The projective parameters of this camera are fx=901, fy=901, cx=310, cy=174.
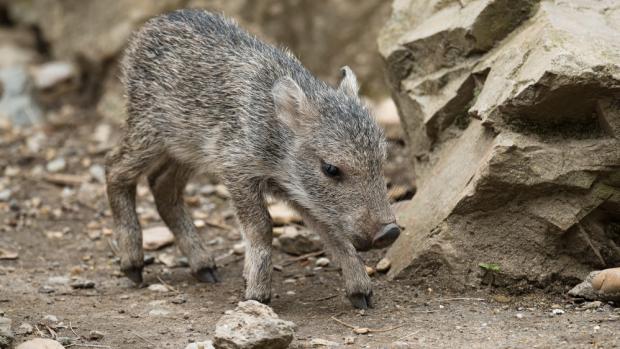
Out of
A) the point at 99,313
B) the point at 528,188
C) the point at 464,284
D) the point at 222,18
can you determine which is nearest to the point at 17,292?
the point at 99,313

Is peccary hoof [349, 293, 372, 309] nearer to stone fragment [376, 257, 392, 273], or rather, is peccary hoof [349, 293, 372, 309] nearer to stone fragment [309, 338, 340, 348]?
stone fragment [376, 257, 392, 273]

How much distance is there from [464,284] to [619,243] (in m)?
1.29

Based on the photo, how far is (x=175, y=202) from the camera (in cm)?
897

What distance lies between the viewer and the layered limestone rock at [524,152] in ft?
22.5

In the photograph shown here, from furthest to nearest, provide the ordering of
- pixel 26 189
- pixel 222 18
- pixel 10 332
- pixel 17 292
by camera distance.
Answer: pixel 26 189, pixel 222 18, pixel 17 292, pixel 10 332

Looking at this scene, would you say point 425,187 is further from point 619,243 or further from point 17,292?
point 17,292

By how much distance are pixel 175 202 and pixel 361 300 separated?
246cm

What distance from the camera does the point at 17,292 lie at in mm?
7953

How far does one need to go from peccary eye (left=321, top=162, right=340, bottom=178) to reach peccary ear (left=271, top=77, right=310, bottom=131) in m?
0.47

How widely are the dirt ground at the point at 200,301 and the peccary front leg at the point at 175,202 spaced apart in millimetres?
382

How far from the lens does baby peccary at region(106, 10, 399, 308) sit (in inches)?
285

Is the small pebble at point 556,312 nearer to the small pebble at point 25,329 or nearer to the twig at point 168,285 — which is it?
the twig at point 168,285

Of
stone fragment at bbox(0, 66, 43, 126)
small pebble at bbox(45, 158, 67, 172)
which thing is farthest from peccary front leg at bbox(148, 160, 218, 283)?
stone fragment at bbox(0, 66, 43, 126)

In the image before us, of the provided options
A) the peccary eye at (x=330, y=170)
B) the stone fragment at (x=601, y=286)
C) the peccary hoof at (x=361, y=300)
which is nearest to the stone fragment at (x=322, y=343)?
the peccary hoof at (x=361, y=300)
